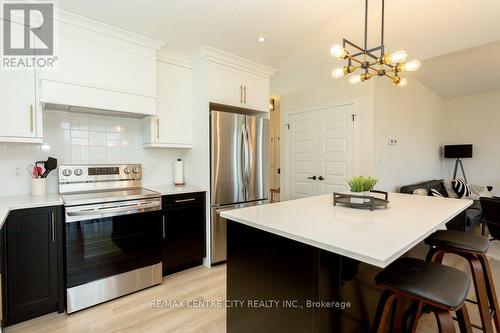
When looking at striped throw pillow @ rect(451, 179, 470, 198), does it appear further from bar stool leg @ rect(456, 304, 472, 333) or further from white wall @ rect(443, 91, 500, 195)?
bar stool leg @ rect(456, 304, 472, 333)

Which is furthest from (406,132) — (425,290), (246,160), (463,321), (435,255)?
(425,290)

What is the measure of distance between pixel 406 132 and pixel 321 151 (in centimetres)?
166

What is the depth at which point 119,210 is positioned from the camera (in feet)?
7.42

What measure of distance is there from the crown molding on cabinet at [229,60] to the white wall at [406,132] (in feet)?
5.88

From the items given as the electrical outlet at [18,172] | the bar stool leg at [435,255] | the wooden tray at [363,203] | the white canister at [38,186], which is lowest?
the bar stool leg at [435,255]

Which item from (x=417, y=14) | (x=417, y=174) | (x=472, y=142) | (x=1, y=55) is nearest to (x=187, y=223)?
(x=1, y=55)

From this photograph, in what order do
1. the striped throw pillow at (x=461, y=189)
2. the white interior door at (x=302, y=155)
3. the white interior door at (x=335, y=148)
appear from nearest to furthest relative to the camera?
the white interior door at (x=335, y=148), the white interior door at (x=302, y=155), the striped throw pillow at (x=461, y=189)

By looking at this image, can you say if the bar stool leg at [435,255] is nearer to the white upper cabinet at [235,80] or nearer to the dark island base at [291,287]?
the dark island base at [291,287]

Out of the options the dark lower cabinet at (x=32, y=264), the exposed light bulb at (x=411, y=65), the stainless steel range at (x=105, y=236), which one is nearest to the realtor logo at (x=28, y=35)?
the stainless steel range at (x=105, y=236)

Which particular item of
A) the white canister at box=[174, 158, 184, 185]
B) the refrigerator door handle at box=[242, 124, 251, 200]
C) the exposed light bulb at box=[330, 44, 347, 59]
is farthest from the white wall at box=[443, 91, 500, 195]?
the white canister at box=[174, 158, 184, 185]

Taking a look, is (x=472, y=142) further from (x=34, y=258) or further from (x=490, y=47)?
(x=34, y=258)

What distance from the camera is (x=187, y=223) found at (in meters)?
2.79

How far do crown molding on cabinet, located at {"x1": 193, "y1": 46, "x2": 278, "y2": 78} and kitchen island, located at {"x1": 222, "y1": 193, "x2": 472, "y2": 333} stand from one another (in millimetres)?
1966

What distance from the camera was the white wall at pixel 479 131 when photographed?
18.1ft
